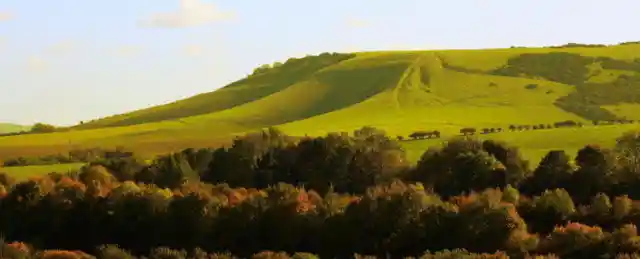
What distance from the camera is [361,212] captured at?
5469 cm

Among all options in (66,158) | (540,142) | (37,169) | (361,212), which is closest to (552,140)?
(540,142)

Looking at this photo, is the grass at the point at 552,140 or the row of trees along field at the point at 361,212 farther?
the grass at the point at 552,140

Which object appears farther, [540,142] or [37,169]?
[540,142]

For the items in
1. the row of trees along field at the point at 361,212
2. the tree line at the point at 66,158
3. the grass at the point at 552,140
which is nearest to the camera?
the row of trees along field at the point at 361,212

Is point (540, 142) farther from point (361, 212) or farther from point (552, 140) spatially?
point (361, 212)

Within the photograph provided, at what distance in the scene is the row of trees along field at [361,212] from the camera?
50.2 meters

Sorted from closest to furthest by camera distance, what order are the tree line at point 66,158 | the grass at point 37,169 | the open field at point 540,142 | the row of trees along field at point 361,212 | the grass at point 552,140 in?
the row of trees along field at point 361,212
the grass at point 37,169
the open field at point 540,142
the grass at point 552,140
the tree line at point 66,158

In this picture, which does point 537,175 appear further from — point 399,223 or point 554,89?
point 554,89

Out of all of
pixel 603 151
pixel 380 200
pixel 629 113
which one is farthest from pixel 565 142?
pixel 380 200

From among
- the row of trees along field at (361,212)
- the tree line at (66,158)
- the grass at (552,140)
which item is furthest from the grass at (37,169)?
the grass at (552,140)

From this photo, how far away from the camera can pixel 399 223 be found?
Answer: 5275 cm

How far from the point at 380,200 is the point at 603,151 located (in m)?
30.7

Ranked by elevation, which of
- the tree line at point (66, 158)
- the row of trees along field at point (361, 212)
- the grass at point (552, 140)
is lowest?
the grass at point (552, 140)

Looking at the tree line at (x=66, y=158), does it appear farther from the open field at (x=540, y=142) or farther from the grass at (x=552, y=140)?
the grass at (x=552, y=140)
